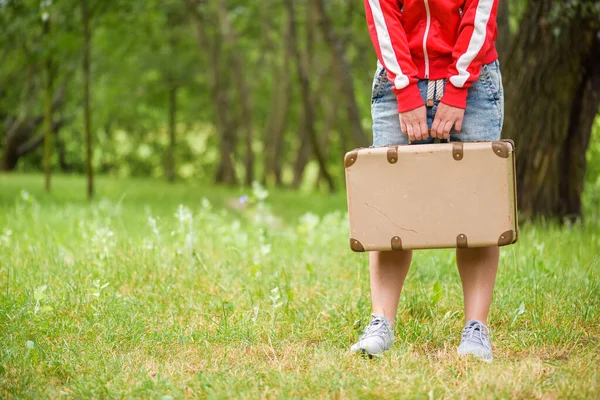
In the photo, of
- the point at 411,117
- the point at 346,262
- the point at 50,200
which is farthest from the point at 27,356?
the point at 50,200

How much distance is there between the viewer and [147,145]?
120 ft

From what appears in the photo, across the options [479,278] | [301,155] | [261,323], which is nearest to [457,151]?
[479,278]

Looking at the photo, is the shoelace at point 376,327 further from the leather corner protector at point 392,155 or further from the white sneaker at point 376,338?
the leather corner protector at point 392,155

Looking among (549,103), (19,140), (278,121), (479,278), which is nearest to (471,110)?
(479,278)

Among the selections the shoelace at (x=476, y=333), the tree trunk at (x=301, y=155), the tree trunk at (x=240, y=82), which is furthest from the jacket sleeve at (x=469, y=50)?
the tree trunk at (x=301, y=155)

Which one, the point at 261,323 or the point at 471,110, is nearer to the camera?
the point at 471,110

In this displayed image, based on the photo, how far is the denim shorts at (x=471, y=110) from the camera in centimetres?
313

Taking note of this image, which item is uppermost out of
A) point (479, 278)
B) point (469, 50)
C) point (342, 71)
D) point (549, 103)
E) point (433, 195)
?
point (342, 71)

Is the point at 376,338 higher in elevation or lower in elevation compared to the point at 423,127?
lower

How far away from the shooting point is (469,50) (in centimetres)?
302

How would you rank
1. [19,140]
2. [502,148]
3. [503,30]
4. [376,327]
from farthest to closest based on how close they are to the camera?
[19,140], [503,30], [376,327], [502,148]

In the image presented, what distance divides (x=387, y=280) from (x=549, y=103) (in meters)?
4.06

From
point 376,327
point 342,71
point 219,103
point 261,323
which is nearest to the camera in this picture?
point 376,327

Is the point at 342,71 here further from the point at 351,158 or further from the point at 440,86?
the point at 351,158
